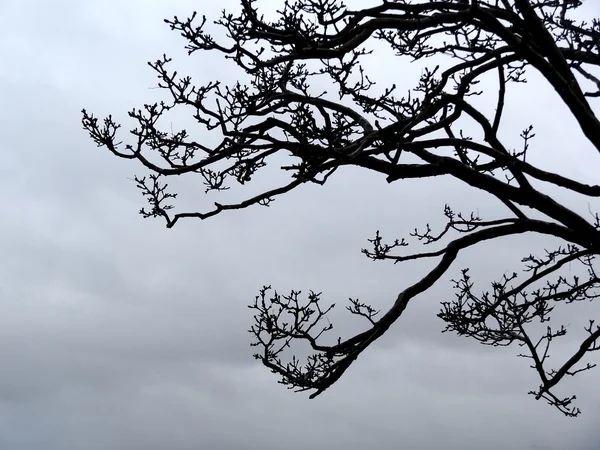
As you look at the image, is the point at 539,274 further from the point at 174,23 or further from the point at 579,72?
the point at 174,23

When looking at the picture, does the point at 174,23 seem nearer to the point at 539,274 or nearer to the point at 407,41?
the point at 407,41

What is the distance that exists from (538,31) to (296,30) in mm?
2546

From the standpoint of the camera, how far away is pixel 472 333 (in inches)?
397

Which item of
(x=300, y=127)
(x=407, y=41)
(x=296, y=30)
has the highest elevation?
(x=407, y=41)

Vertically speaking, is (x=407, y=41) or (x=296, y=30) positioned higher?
(x=407, y=41)

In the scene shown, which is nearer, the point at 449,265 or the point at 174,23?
the point at 174,23

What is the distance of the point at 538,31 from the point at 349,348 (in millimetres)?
4412

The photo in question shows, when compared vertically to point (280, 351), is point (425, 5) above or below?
above

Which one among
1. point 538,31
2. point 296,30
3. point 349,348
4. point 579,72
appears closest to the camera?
point 296,30

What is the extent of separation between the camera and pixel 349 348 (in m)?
8.47

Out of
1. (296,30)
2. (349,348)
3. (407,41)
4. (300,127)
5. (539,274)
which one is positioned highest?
(407,41)

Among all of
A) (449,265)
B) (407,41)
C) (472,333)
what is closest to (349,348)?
(449,265)

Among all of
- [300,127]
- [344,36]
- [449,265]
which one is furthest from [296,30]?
[449,265]

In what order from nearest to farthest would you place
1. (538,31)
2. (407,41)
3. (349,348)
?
(538,31)
(407,41)
(349,348)
